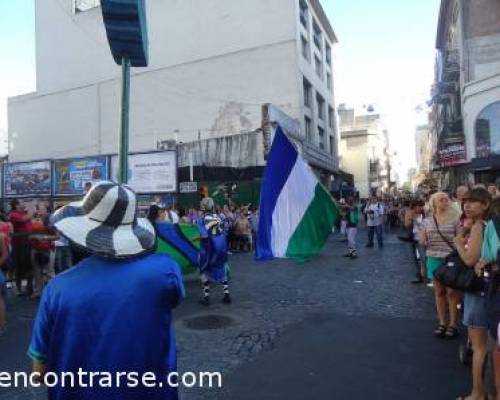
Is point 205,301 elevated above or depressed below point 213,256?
below

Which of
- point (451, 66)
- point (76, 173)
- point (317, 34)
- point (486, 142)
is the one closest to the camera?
point (486, 142)

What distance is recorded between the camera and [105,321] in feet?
7.09

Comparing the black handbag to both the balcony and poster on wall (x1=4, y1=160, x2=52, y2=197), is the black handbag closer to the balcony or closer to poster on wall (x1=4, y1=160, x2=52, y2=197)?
poster on wall (x1=4, y1=160, x2=52, y2=197)

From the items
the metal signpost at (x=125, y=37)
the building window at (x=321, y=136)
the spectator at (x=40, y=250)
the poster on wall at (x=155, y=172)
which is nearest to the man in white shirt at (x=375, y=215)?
the poster on wall at (x=155, y=172)

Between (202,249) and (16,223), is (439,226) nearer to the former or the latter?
(202,249)

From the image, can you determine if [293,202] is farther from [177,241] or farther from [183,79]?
[183,79]

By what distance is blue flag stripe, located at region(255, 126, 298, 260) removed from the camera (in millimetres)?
5008

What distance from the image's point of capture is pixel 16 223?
9391 millimetres

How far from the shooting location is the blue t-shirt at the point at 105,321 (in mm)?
2143

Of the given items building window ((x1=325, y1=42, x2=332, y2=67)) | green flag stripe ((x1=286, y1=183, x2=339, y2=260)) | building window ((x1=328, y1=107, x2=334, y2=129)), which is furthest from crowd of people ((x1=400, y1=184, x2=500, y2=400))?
building window ((x1=325, y1=42, x2=332, y2=67))

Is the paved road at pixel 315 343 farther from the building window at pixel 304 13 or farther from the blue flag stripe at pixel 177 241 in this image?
the building window at pixel 304 13

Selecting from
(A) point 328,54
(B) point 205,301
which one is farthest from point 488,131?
(A) point 328,54

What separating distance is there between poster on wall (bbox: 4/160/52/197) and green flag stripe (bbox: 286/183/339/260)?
2423 centimetres

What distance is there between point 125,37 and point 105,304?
2048 mm
